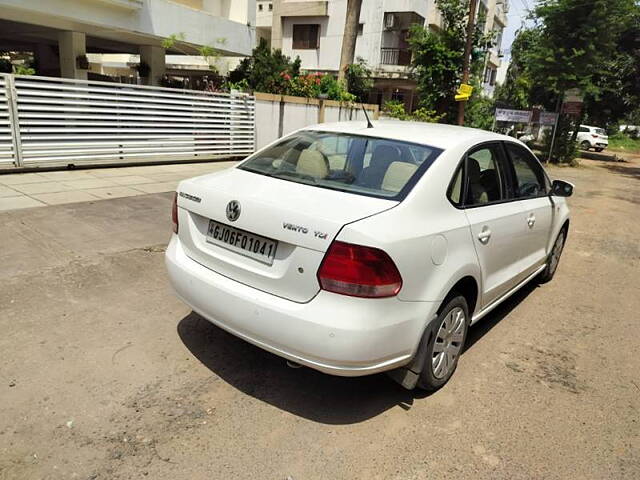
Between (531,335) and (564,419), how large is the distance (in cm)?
124

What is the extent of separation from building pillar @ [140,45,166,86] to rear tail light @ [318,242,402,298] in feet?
57.4

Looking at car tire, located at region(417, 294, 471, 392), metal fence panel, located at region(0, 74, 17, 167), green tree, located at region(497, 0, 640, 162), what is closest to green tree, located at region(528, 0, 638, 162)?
green tree, located at region(497, 0, 640, 162)

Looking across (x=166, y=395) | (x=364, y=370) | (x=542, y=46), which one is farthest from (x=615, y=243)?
(x=542, y=46)

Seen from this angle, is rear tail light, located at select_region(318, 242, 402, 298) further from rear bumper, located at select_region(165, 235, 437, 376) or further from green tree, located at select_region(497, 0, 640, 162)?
green tree, located at select_region(497, 0, 640, 162)

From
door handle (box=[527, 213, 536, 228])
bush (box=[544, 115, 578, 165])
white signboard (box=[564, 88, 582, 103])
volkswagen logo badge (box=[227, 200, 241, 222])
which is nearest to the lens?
volkswagen logo badge (box=[227, 200, 241, 222])

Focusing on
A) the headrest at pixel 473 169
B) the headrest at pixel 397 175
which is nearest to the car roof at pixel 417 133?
the headrest at pixel 473 169

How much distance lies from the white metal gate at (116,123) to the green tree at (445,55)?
860cm

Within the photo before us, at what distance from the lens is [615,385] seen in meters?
3.50

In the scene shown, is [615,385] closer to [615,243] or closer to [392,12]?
[615,243]

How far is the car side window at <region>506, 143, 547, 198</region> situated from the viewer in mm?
4195

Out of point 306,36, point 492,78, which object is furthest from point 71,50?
point 492,78

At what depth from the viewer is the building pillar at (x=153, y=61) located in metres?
17.9

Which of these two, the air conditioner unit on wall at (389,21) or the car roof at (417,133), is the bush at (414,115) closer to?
the air conditioner unit on wall at (389,21)

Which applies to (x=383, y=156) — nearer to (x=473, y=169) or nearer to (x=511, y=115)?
(x=473, y=169)
